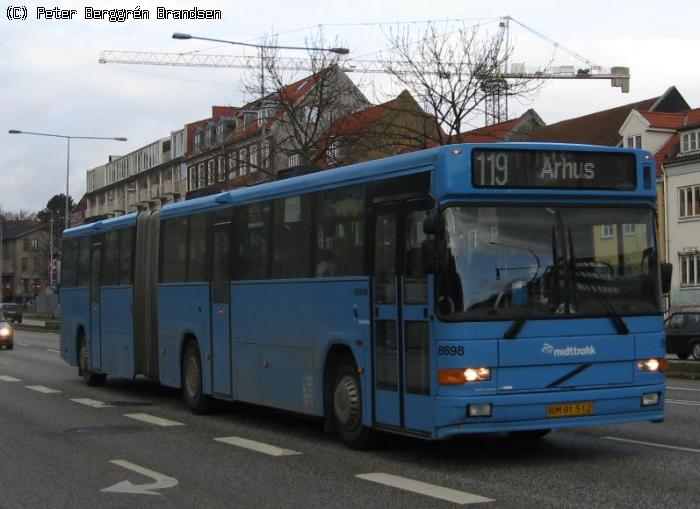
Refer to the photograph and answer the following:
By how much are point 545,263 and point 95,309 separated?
12.7 meters

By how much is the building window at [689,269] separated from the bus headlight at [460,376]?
146 ft

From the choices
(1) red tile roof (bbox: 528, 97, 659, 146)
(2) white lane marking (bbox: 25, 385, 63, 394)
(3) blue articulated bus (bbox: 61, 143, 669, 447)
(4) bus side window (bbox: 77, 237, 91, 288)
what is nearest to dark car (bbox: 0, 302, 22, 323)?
(1) red tile roof (bbox: 528, 97, 659, 146)

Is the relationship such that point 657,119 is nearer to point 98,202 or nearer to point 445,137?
point 445,137

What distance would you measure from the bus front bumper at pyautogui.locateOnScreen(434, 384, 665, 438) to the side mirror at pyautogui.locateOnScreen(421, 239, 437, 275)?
1.16 metres

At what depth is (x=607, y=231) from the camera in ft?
34.7

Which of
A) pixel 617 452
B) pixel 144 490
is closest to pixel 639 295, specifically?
pixel 617 452

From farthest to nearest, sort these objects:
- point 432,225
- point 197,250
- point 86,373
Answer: point 86,373 < point 197,250 < point 432,225

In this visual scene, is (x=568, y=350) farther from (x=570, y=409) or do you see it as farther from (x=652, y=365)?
(x=652, y=365)

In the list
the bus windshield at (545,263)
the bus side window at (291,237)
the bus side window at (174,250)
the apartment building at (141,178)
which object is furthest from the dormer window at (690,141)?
the apartment building at (141,178)

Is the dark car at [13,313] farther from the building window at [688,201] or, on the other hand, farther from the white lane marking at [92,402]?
the white lane marking at [92,402]

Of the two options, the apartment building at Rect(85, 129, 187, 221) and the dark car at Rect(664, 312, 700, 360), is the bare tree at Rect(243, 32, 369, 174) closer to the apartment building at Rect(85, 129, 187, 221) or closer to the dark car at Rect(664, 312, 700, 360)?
the dark car at Rect(664, 312, 700, 360)

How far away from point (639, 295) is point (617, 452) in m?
1.66

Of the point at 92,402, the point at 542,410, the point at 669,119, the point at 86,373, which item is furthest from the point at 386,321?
the point at 669,119

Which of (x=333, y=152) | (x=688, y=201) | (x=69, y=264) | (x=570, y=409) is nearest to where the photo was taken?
(x=570, y=409)
